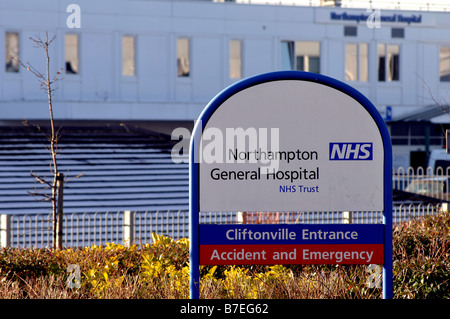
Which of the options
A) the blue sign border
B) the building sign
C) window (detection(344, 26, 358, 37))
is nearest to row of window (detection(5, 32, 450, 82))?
window (detection(344, 26, 358, 37))

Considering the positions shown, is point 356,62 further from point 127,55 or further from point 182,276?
point 182,276

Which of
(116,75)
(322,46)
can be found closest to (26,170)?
(116,75)

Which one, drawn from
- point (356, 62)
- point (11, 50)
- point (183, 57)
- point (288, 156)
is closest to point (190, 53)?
point (183, 57)

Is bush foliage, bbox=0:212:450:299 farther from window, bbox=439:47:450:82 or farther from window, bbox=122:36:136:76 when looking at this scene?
window, bbox=439:47:450:82

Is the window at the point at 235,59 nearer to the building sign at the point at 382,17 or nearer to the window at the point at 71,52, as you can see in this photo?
the building sign at the point at 382,17

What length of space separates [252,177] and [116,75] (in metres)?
31.3

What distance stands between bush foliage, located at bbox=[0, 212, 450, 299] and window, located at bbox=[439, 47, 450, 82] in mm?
35031

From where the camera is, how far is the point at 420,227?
1103cm

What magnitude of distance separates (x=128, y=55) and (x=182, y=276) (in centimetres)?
3057

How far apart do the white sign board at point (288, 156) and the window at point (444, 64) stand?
3828cm

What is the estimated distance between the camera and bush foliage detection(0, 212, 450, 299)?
745cm

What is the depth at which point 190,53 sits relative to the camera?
38469mm
